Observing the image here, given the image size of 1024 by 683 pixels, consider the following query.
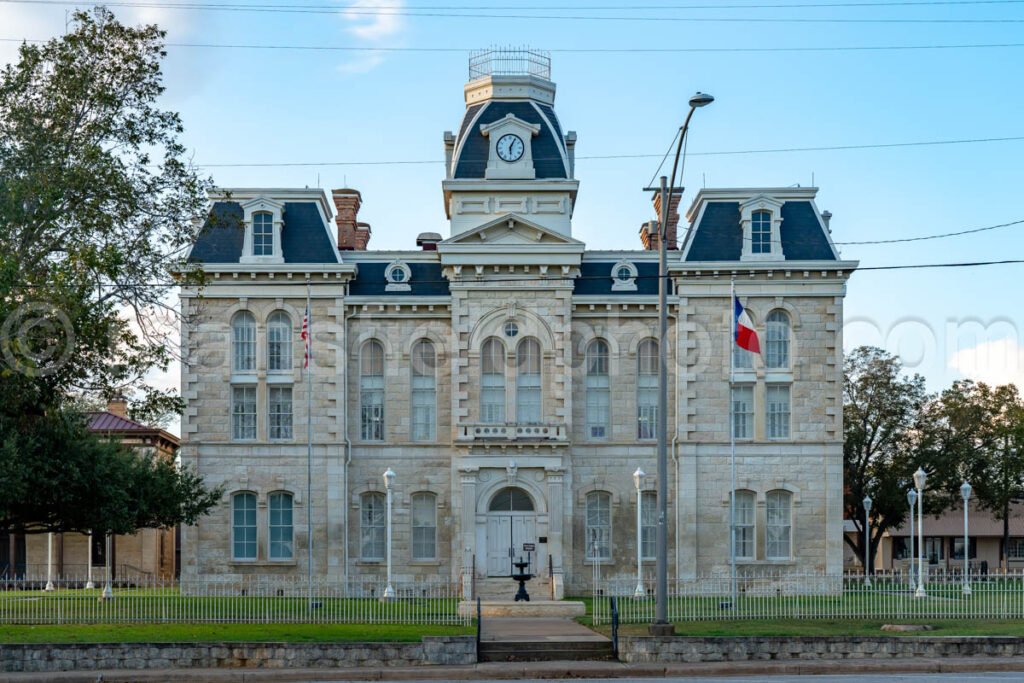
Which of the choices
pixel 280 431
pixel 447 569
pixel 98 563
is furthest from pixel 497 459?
pixel 98 563

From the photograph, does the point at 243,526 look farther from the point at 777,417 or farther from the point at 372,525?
the point at 777,417

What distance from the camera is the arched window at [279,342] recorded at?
1953 inches

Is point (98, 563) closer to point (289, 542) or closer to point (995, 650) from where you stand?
point (289, 542)

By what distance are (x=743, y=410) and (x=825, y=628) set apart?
18.3m

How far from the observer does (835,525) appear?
4878 cm

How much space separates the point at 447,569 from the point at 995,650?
2434 cm

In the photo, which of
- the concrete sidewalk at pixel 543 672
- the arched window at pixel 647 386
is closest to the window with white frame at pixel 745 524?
the arched window at pixel 647 386

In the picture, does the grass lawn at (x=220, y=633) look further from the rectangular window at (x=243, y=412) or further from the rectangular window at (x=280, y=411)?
the rectangular window at (x=280, y=411)

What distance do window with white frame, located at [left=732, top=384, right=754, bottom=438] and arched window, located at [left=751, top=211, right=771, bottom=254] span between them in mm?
4833

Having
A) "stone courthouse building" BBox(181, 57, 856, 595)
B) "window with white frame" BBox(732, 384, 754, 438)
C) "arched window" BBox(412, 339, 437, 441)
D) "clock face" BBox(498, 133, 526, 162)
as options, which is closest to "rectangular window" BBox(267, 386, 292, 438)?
"stone courthouse building" BBox(181, 57, 856, 595)

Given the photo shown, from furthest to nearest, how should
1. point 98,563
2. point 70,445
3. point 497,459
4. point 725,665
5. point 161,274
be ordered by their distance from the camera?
point 98,563 → point 497,459 → point 70,445 → point 161,274 → point 725,665

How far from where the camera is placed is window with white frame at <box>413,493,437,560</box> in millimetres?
49594

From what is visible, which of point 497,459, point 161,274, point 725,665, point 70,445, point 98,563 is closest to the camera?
point 725,665

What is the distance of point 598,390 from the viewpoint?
5028 cm
